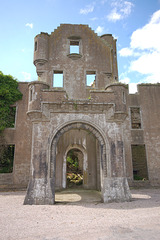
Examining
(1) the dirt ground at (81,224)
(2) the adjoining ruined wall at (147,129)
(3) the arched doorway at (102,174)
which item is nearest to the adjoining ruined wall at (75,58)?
(2) the adjoining ruined wall at (147,129)

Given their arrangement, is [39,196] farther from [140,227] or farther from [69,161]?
[69,161]

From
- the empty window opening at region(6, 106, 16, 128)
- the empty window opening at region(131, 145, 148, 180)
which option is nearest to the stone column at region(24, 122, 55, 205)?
the empty window opening at region(6, 106, 16, 128)

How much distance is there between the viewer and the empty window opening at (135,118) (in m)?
17.2

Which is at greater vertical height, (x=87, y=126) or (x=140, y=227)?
(x=87, y=126)

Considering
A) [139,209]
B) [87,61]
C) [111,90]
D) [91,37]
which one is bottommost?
[139,209]

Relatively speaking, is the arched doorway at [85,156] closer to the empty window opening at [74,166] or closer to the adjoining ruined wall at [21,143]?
the adjoining ruined wall at [21,143]

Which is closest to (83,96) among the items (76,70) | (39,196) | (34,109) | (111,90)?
(76,70)

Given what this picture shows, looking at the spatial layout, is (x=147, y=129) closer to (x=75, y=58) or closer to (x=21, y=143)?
(x=75, y=58)

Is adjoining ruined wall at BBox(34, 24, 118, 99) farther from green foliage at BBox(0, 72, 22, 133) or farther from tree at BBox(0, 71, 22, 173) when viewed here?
tree at BBox(0, 71, 22, 173)

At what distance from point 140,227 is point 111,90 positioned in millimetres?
6831

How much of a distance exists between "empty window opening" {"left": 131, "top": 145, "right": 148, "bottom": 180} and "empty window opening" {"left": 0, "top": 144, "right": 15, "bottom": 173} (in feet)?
35.7

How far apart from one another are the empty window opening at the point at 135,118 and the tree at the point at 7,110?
415 inches

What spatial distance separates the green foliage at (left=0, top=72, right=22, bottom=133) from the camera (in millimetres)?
15431

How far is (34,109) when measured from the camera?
31.3 ft
